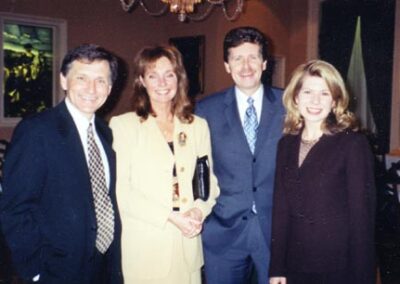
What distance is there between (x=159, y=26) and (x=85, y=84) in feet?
21.4

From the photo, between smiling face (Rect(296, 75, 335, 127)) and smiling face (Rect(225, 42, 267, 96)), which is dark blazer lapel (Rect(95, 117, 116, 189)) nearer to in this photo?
smiling face (Rect(225, 42, 267, 96))

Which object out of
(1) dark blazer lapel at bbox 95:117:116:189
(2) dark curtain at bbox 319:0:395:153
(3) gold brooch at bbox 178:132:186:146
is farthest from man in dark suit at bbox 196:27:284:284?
(2) dark curtain at bbox 319:0:395:153

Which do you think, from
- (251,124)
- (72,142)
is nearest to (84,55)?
(72,142)

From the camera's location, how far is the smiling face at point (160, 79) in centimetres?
221

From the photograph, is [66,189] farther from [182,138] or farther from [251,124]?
[251,124]

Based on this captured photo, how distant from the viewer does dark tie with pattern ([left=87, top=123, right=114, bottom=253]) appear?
6.07 ft

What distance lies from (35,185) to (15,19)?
18.4 ft

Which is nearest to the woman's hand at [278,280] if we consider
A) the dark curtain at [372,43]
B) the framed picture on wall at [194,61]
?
the dark curtain at [372,43]

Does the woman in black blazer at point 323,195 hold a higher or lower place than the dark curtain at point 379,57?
lower

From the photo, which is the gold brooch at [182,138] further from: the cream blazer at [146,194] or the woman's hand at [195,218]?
the woman's hand at [195,218]

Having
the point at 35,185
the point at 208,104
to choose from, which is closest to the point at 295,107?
the point at 208,104

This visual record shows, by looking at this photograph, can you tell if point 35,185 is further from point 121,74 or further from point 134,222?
point 121,74

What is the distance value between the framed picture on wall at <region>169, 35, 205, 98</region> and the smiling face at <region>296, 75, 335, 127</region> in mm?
5588

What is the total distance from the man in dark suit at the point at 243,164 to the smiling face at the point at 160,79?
1.10ft
